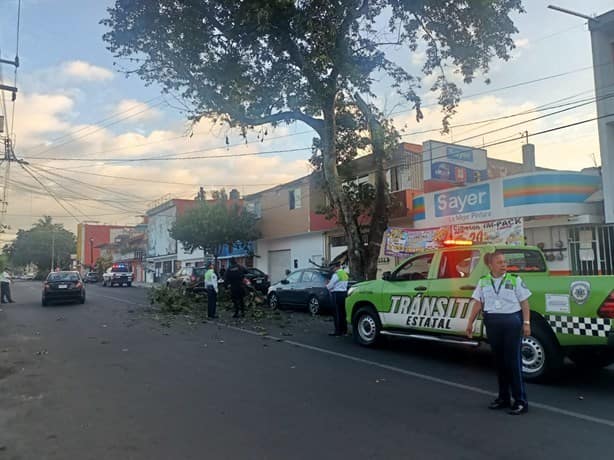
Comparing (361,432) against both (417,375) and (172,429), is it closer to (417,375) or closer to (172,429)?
(172,429)

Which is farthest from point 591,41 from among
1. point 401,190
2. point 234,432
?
point 234,432

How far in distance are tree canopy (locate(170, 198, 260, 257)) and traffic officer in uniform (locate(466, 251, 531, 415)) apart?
2478 centimetres

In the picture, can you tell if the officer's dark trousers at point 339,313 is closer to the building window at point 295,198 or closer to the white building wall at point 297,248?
the white building wall at point 297,248

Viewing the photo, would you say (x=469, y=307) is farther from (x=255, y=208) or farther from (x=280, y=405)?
(x=255, y=208)

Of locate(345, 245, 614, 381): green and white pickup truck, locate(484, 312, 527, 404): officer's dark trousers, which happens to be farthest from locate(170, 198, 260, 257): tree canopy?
locate(484, 312, 527, 404): officer's dark trousers

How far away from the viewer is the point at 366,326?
9.71 meters

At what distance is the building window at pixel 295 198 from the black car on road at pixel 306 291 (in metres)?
11.0

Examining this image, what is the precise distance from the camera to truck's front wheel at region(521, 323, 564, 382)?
648 centimetres

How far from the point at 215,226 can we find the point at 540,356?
24198 millimetres

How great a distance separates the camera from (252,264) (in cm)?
3334

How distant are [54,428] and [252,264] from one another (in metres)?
28.4

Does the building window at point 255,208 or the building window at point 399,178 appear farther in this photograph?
the building window at point 255,208

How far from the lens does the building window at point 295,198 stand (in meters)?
28.3

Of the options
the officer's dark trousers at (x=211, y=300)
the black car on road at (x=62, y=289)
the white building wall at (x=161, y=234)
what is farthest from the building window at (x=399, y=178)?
the white building wall at (x=161, y=234)
